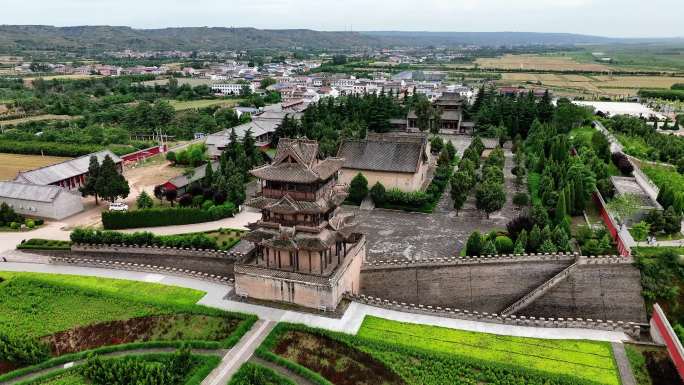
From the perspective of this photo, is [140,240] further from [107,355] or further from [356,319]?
[356,319]

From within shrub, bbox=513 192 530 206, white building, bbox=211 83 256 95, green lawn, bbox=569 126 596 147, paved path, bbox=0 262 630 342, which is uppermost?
white building, bbox=211 83 256 95

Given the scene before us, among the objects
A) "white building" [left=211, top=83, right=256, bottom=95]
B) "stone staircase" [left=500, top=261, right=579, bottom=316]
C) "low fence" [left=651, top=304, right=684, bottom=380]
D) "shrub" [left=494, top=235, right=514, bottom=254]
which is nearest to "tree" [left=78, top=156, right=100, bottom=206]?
"shrub" [left=494, top=235, right=514, bottom=254]

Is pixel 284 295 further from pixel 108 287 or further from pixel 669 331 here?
pixel 669 331

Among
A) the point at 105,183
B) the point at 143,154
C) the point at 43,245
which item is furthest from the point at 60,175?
the point at 143,154

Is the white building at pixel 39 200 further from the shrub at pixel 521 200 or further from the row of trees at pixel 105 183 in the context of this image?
the shrub at pixel 521 200

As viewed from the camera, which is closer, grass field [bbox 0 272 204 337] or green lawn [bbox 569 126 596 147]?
grass field [bbox 0 272 204 337]

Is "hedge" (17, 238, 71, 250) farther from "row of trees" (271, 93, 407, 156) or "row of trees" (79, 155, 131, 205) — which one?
"row of trees" (271, 93, 407, 156)

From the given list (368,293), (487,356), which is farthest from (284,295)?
(487,356)
